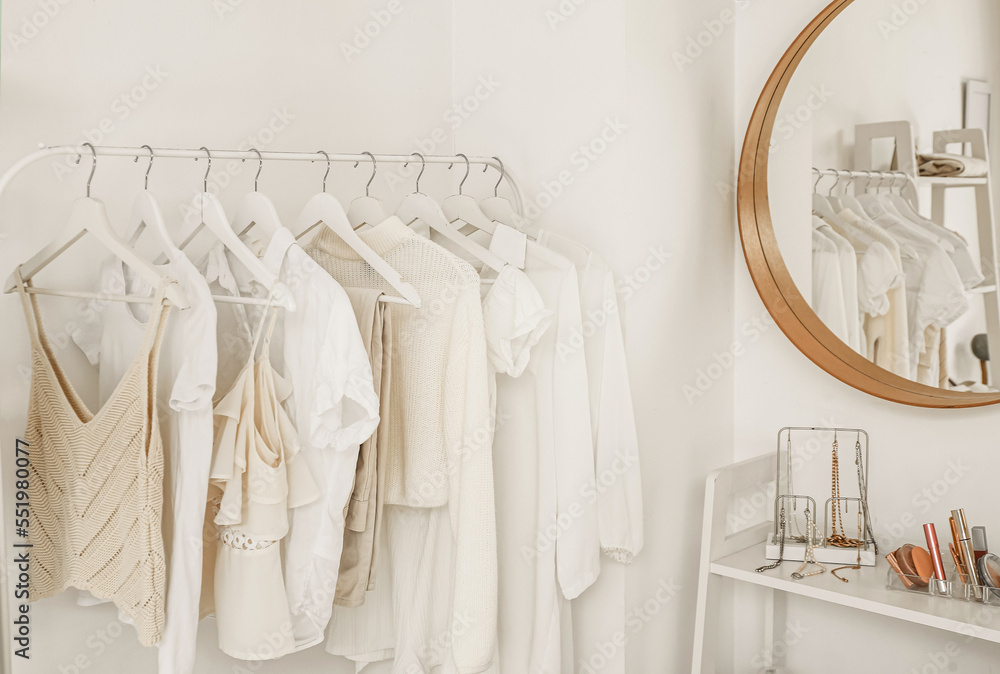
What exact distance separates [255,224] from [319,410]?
44 cm

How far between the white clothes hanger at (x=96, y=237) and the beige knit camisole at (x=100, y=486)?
3 centimetres

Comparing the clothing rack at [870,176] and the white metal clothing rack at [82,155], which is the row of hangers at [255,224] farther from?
the clothing rack at [870,176]

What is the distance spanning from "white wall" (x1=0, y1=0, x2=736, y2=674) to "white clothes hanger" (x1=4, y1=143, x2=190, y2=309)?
0.57ft

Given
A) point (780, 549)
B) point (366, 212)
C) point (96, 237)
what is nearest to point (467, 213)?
point (366, 212)

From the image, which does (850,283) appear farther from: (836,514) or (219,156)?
(219,156)

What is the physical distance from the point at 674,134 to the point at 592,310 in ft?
1.54

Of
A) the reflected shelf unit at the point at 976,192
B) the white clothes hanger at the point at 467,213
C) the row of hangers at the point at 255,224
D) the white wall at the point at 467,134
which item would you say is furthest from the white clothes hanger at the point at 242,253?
the reflected shelf unit at the point at 976,192

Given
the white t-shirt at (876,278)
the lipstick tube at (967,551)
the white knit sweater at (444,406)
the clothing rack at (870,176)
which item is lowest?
the lipstick tube at (967,551)

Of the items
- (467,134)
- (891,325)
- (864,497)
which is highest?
(467,134)

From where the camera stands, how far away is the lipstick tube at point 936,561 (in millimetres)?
1473

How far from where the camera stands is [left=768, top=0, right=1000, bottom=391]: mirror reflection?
Answer: 1618 mm

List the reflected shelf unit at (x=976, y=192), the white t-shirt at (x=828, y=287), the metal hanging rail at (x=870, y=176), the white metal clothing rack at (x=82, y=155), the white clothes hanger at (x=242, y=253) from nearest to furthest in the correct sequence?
the white metal clothing rack at (x=82, y=155)
the white clothes hanger at (x=242, y=253)
the reflected shelf unit at (x=976, y=192)
the metal hanging rail at (x=870, y=176)
the white t-shirt at (x=828, y=287)

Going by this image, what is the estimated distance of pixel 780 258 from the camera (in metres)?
1.89

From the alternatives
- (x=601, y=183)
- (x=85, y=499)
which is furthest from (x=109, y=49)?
(x=601, y=183)
